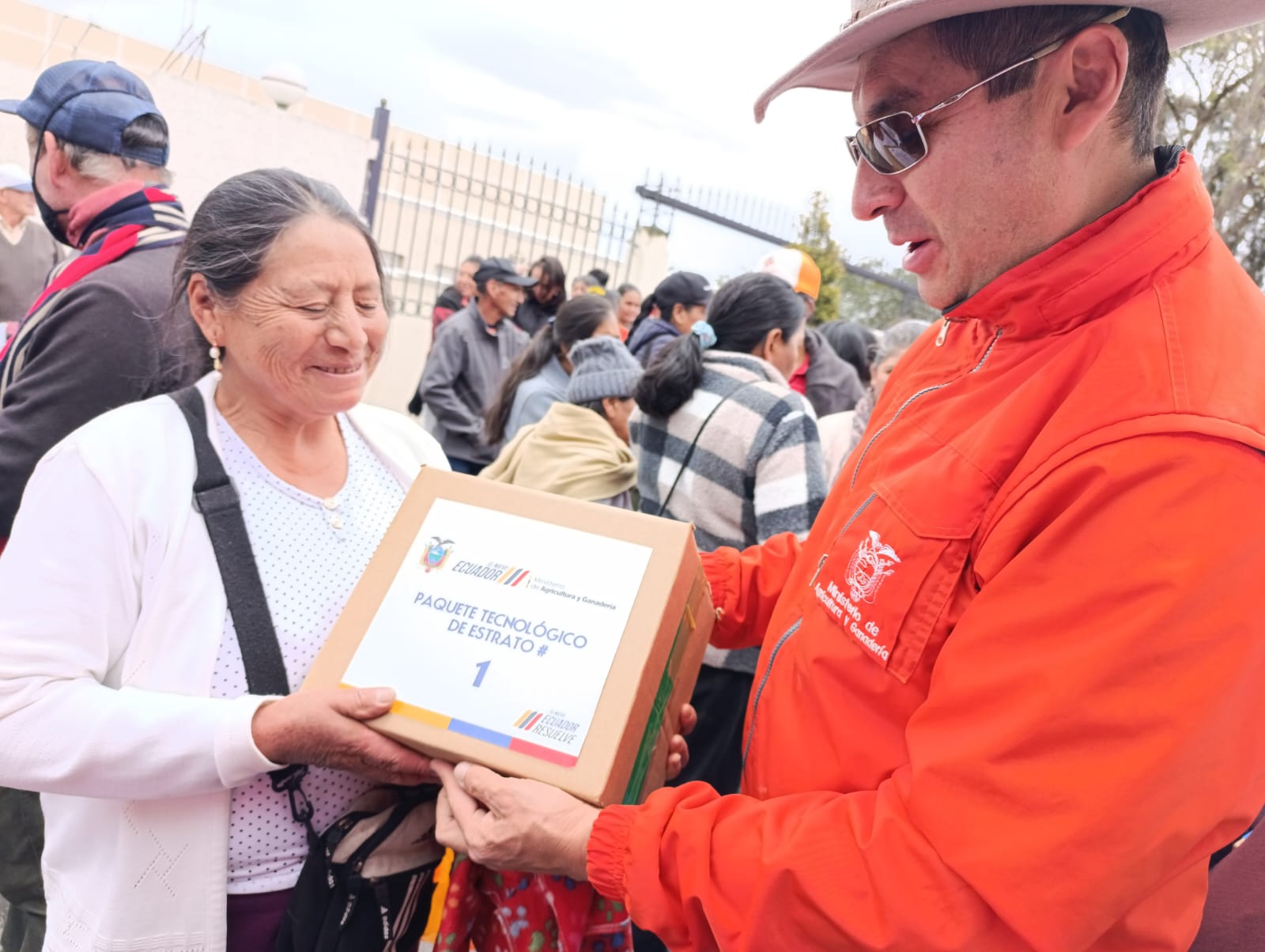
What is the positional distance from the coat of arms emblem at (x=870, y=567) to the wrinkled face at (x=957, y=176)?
1.29ft

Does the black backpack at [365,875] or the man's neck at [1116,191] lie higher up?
the man's neck at [1116,191]

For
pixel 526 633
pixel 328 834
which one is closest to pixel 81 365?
pixel 328 834

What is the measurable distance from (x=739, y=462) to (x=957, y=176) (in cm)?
176

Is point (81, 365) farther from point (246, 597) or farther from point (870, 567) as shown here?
point (870, 567)

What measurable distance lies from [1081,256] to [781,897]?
3.05ft

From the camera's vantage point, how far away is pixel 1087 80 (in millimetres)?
1184

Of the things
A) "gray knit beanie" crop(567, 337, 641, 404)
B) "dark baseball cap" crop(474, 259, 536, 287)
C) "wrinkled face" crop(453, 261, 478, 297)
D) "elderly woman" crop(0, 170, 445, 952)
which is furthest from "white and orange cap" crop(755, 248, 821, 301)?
"wrinkled face" crop(453, 261, 478, 297)

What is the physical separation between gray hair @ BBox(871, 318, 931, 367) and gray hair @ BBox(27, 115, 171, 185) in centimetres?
293

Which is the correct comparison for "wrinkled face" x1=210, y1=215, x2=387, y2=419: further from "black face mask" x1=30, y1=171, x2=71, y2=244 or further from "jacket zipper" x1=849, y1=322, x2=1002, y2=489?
"black face mask" x1=30, y1=171, x2=71, y2=244

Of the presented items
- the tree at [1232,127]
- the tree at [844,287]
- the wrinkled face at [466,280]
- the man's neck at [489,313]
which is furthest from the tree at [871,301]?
the man's neck at [489,313]

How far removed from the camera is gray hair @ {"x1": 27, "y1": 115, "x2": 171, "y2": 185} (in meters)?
2.73

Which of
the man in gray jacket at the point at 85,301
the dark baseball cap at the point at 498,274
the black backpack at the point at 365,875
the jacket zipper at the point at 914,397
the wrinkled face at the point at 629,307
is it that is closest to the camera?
the jacket zipper at the point at 914,397

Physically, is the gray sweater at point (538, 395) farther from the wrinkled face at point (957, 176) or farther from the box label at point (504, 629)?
the wrinkled face at point (957, 176)

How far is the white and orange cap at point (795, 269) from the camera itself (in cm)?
470
